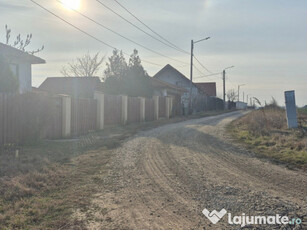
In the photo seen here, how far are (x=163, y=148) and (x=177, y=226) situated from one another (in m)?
6.13

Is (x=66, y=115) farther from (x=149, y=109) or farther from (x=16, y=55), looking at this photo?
(x=149, y=109)

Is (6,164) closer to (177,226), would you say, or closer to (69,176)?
(69,176)

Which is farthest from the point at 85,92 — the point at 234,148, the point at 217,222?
the point at 217,222

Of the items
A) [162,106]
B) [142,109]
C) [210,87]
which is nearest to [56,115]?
[142,109]

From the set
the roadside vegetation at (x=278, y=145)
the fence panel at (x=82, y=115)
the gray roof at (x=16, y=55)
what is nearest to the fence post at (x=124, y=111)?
the fence panel at (x=82, y=115)

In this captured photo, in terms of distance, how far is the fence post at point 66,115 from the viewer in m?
12.3

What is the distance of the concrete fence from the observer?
31.8ft

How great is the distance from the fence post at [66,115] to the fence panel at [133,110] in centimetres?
687

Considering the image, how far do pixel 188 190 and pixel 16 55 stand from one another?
14267mm

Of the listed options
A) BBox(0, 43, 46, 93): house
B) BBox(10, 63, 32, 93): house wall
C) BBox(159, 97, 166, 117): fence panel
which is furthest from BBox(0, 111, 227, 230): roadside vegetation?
BBox(159, 97, 166, 117): fence panel

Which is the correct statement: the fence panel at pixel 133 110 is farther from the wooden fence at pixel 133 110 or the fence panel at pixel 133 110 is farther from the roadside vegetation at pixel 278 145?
the roadside vegetation at pixel 278 145

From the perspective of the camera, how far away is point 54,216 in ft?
13.6

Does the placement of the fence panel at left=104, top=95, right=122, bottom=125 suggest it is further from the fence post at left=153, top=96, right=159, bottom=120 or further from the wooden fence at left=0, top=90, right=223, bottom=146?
the fence post at left=153, top=96, right=159, bottom=120

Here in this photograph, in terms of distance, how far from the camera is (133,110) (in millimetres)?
19797
